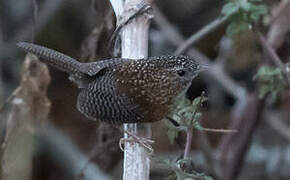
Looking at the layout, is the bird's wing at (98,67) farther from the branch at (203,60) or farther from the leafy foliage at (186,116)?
the branch at (203,60)

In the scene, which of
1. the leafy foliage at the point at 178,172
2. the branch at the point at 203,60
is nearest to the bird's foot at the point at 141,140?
the leafy foliage at the point at 178,172

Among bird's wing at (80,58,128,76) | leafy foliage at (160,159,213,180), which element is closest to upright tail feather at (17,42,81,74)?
bird's wing at (80,58,128,76)

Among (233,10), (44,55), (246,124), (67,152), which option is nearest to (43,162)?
(67,152)

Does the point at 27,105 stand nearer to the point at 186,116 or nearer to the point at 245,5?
the point at 186,116

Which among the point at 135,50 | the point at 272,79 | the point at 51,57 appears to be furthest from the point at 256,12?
the point at 51,57

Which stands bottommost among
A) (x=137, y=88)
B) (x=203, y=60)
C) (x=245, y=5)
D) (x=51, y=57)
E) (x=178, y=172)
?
(x=178, y=172)

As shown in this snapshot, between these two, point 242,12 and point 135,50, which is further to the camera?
point 242,12
